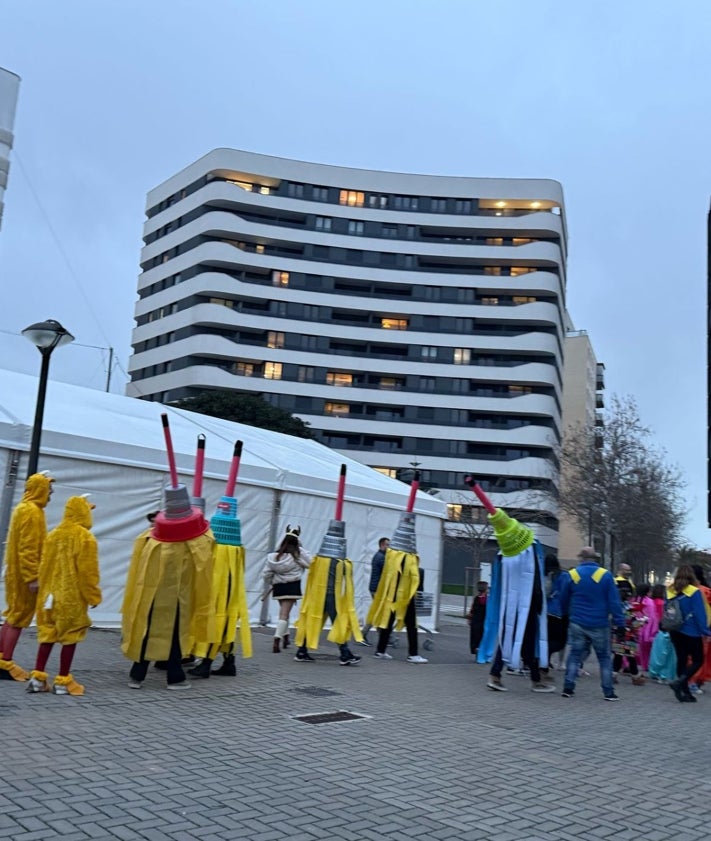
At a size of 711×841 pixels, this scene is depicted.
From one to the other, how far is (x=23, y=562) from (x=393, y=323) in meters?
60.3

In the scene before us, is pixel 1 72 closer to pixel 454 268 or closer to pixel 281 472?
pixel 281 472

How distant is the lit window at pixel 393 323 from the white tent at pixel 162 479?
48568 millimetres

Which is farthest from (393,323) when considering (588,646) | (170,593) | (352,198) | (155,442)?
(170,593)

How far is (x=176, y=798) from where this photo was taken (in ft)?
15.0

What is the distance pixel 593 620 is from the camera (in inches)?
387

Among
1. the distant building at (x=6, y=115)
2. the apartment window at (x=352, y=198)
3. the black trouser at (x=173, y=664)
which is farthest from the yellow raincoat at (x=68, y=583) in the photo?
the apartment window at (x=352, y=198)

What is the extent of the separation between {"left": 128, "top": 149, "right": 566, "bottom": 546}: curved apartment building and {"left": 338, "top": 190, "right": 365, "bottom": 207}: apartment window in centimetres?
12

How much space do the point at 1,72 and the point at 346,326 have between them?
51134mm

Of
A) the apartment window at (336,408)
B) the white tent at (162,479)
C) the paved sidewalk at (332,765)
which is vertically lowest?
the paved sidewalk at (332,765)

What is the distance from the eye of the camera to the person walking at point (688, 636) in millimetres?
10273

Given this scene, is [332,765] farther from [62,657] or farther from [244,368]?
[244,368]

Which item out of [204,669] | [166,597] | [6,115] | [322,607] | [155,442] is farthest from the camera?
[6,115]

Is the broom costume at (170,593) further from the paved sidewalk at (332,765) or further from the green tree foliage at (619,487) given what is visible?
the green tree foliage at (619,487)

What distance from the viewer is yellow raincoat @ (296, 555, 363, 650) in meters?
10.5
